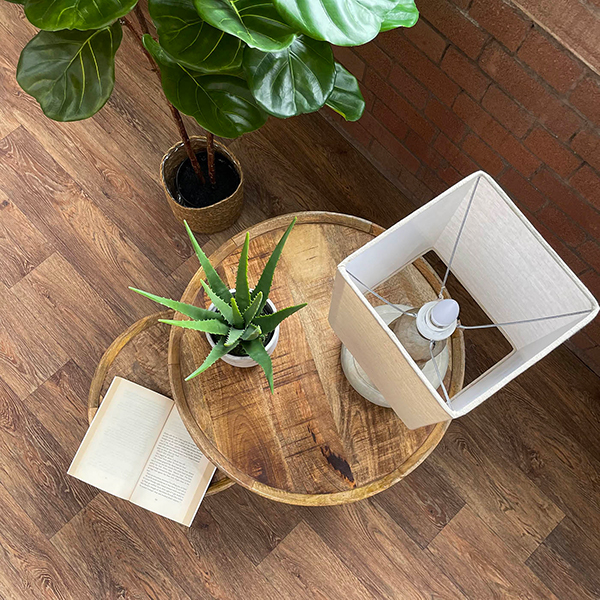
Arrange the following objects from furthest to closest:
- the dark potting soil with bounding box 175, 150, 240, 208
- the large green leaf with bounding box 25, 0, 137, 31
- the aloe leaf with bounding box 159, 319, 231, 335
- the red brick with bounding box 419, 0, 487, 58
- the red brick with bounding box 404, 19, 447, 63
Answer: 1. the dark potting soil with bounding box 175, 150, 240, 208
2. the red brick with bounding box 404, 19, 447, 63
3. the red brick with bounding box 419, 0, 487, 58
4. the aloe leaf with bounding box 159, 319, 231, 335
5. the large green leaf with bounding box 25, 0, 137, 31

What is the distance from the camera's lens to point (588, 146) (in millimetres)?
1225

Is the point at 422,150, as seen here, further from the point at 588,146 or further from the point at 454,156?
the point at 588,146

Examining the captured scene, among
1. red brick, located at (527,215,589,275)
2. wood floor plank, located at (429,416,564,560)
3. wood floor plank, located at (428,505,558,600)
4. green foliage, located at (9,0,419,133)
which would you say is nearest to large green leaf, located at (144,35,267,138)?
green foliage, located at (9,0,419,133)

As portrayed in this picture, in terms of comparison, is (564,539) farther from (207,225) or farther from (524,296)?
(207,225)

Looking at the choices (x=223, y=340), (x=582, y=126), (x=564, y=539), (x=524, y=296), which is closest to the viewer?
(x=524, y=296)

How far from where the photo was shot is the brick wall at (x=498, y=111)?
1.18m

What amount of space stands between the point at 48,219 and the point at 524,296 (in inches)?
63.1

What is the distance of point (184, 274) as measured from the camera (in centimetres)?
186

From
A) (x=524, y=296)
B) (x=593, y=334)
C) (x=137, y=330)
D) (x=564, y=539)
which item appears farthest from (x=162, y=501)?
(x=593, y=334)

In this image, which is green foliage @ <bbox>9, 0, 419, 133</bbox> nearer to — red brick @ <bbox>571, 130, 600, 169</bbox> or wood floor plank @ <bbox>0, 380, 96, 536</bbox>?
red brick @ <bbox>571, 130, 600, 169</bbox>

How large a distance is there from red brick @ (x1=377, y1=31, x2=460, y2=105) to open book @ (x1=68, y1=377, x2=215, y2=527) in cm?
101

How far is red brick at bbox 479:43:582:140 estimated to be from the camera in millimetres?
1213

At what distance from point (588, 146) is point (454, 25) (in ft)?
1.28

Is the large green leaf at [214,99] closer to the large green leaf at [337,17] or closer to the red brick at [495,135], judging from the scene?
the large green leaf at [337,17]
